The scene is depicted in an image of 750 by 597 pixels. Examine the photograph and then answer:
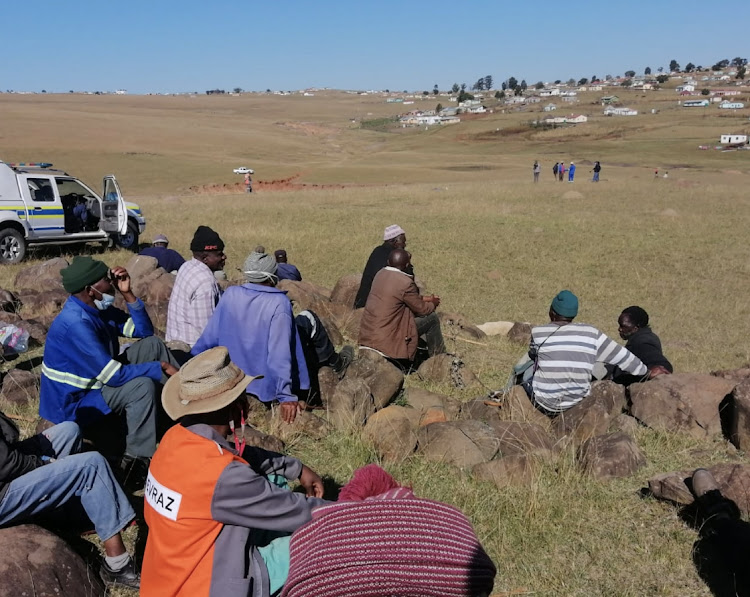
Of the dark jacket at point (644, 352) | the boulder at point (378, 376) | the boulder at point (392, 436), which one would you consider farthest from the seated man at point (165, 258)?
the dark jacket at point (644, 352)

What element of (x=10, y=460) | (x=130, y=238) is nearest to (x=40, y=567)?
(x=10, y=460)

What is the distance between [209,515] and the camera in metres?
2.68

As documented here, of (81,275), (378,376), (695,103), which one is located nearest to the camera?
(81,275)

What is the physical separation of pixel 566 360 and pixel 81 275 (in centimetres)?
405

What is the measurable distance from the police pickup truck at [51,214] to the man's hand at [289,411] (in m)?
11.1

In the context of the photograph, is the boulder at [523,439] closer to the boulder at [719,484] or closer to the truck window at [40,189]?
the boulder at [719,484]

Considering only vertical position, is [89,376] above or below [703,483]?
above

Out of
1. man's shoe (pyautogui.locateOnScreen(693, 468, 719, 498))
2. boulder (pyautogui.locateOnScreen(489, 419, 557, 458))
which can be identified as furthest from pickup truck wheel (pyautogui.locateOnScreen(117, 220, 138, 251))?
man's shoe (pyautogui.locateOnScreen(693, 468, 719, 498))

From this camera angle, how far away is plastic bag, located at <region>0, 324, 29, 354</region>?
736 cm

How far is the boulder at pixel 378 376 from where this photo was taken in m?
6.27

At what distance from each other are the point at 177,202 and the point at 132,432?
22297 mm

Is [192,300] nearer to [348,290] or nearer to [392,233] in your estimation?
[392,233]

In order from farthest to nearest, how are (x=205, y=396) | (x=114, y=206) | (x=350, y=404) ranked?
(x=114, y=206), (x=350, y=404), (x=205, y=396)

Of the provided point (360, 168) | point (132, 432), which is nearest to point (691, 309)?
point (132, 432)
